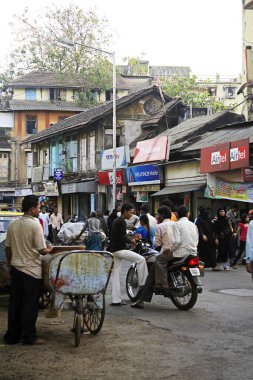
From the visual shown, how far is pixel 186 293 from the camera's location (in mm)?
10523

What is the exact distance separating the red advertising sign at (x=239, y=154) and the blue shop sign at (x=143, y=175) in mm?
7983

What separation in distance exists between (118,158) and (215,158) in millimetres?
11150

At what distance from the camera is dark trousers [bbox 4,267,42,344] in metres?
7.66

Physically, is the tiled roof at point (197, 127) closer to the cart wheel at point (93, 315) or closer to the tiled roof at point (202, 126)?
the tiled roof at point (202, 126)

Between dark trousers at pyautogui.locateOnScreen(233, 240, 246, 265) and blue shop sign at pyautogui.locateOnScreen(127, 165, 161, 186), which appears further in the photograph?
blue shop sign at pyautogui.locateOnScreen(127, 165, 161, 186)

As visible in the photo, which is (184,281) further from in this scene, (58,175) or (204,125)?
(58,175)

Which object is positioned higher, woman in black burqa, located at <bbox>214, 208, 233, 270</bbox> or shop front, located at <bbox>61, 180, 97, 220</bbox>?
shop front, located at <bbox>61, 180, 97, 220</bbox>

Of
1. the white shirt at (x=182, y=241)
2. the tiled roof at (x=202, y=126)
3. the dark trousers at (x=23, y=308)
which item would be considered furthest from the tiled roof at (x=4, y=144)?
the dark trousers at (x=23, y=308)

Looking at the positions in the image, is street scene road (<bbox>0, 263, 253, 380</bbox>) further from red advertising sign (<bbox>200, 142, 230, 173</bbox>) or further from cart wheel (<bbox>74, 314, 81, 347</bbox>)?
red advertising sign (<bbox>200, 142, 230, 173</bbox>)

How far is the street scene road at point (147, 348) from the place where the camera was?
6414 millimetres

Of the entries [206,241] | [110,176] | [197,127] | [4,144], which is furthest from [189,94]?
[206,241]

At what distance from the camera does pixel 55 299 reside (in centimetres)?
784

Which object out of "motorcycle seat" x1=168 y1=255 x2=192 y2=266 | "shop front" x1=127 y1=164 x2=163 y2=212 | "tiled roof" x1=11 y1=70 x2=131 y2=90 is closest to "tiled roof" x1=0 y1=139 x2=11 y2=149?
"tiled roof" x1=11 y1=70 x2=131 y2=90

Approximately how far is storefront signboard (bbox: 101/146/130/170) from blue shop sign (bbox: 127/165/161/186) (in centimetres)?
66
